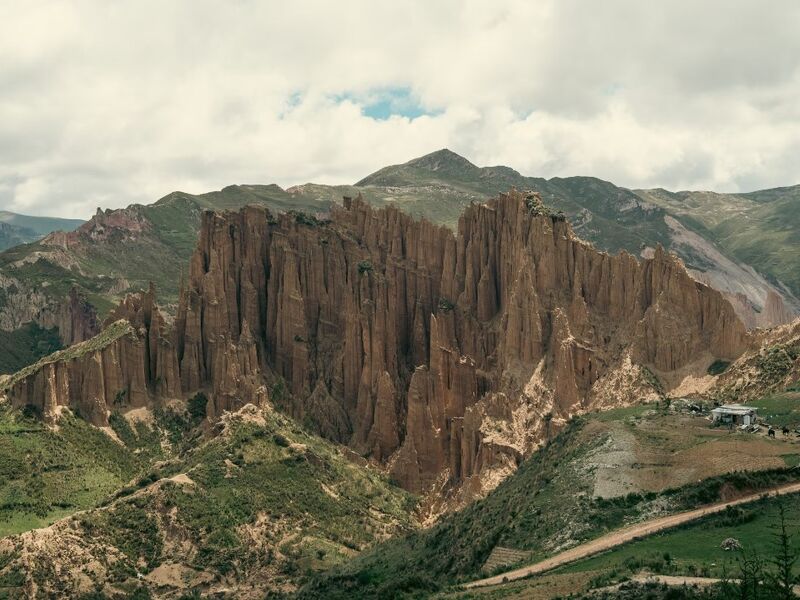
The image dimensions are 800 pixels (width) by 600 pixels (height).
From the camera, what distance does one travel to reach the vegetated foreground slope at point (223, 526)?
327ft

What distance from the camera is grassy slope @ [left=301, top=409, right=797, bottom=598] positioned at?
252 ft

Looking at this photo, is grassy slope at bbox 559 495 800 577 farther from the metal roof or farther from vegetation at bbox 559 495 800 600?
the metal roof

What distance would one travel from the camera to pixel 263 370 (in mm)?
149375

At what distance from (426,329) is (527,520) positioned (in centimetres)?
7043

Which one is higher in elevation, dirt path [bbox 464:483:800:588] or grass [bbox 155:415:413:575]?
dirt path [bbox 464:483:800:588]

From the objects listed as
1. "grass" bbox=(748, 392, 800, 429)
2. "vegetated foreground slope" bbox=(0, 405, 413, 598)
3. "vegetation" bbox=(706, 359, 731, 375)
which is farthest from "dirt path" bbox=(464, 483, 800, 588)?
"vegetation" bbox=(706, 359, 731, 375)

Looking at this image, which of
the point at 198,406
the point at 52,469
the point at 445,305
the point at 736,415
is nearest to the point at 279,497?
the point at 52,469

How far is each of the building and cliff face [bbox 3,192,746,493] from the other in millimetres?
24855

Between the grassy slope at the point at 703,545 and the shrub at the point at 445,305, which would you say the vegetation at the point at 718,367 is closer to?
the shrub at the point at 445,305

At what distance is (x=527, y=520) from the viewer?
83312mm

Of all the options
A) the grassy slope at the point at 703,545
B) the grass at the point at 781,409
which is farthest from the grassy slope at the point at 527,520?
the grass at the point at 781,409

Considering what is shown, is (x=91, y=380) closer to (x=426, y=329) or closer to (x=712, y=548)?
(x=426, y=329)

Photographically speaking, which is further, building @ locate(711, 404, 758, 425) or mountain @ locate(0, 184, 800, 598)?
building @ locate(711, 404, 758, 425)

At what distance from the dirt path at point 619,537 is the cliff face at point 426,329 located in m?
43.2
